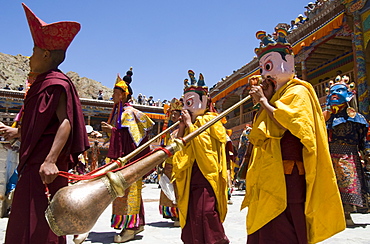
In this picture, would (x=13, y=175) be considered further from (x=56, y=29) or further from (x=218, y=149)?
(x=56, y=29)

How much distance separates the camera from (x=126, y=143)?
14.8ft

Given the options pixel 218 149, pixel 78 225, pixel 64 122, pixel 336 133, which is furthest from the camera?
pixel 336 133

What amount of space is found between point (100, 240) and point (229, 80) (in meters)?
14.3

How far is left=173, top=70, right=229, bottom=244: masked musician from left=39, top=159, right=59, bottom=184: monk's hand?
1.68 meters

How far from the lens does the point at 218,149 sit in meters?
3.71

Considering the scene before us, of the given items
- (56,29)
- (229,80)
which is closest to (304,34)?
(229,80)

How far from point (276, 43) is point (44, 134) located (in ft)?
6.09

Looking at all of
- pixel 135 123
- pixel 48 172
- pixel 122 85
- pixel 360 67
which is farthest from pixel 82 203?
pixel 360 67

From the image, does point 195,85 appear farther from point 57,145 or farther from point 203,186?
point 57,145

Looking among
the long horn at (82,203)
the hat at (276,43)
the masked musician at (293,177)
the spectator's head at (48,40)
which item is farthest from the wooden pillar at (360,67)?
the long horn at (82,203)

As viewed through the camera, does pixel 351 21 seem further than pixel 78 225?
Yes

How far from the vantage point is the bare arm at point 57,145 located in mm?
1985

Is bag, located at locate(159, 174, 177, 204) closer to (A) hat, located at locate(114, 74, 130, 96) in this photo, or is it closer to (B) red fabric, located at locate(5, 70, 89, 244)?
(A) hat, located at locate(114, 74, 130, 96)

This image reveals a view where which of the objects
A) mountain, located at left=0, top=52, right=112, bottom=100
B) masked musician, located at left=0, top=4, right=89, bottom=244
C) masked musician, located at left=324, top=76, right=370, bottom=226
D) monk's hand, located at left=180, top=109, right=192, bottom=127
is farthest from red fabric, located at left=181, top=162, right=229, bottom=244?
mountain, located at left=0, top=52, right=112, bottom=100
